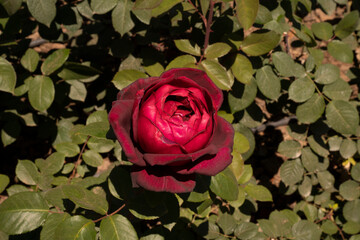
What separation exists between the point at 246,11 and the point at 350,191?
4.49 ft

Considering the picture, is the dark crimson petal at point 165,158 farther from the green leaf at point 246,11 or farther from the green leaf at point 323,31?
the green leaf at point 323,31

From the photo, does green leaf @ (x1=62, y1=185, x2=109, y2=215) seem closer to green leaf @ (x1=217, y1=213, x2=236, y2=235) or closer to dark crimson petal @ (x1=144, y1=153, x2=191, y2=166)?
dark crimson petal @ (x1=144, y1=153, x2=191, y2=166)

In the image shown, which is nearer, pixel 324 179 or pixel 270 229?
pixel 270 229

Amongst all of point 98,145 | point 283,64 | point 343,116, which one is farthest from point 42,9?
point 343,116

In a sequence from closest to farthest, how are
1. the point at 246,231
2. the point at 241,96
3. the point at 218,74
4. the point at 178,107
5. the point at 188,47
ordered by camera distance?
the point at 178,107, the point at 218,74, the point at 188,47, the point at 241,96, the point at 246,231

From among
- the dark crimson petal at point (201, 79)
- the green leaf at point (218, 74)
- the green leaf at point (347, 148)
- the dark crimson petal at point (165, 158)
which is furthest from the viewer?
the green leaf at point (347, 148)

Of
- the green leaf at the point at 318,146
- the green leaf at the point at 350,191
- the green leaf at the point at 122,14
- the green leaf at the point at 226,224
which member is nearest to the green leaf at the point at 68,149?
the green leaf at the point at 122,14

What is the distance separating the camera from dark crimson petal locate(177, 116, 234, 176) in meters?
0.72

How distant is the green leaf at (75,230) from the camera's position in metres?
0.88

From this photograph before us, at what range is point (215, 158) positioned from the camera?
75cm

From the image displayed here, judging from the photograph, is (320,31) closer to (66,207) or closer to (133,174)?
(133,174)

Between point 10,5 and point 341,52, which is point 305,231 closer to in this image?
point 341,52

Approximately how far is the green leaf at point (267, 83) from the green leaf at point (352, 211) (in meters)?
0.93

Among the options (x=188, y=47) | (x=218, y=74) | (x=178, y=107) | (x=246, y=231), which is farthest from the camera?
(x=246, y=231)
